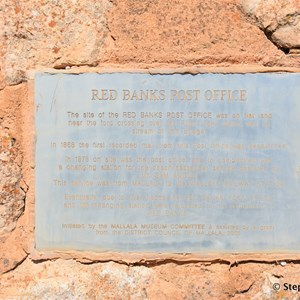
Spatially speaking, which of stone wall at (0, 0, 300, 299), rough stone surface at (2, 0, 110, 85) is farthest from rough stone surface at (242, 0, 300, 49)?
rough stone surface at (2, 0, 110, 85)

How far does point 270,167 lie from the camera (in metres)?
2.31

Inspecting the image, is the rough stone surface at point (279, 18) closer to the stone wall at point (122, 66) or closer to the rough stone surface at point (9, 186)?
the stone wall at point (122, 66)

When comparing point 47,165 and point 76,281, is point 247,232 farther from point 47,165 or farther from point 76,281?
point 47,165

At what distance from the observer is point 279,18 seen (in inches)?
93.3

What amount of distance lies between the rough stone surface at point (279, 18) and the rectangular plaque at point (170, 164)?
0.19 m

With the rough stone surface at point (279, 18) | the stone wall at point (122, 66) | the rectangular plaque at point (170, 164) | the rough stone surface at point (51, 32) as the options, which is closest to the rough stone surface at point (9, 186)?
the stone wall at point (122, 66)

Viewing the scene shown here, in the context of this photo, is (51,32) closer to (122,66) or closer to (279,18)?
(122,66)

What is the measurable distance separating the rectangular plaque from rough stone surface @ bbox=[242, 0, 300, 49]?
189mm

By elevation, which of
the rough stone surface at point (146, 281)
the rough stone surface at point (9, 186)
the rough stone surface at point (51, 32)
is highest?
the rough stone surface at point (51, 32)

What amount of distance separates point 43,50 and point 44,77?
0.14 meters

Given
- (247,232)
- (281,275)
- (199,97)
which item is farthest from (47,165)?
(281,275)

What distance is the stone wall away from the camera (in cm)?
234

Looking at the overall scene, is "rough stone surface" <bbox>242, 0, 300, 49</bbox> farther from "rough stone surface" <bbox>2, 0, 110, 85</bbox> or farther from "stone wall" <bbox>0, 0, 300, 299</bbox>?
"rough stone surface" <bbox>2, 0, 110, 85</bbox>

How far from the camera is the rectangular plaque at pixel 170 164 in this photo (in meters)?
2.32
